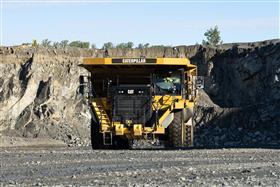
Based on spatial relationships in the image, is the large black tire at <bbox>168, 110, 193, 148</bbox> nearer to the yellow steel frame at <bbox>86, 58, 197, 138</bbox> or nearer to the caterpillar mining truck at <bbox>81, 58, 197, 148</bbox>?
the caterpillar mining truck at <bbox>81, 58, 197, 148</bbox>

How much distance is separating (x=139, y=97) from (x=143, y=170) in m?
11.1

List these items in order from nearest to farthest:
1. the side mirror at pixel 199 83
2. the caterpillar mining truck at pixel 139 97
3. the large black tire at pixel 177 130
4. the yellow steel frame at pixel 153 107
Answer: the yellow steel frame at pixel 153 107
the caterpillar mining truck at pixel 139 97
the large black tire at pixel 177 130
the side mirror at pixel 199 83

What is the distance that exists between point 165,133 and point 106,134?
218 centimetres

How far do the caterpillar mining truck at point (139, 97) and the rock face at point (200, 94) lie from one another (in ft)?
56.8

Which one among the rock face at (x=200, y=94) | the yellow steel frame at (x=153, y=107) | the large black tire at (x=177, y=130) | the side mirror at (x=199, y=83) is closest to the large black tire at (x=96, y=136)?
the yellow steel frame at (x=153, y=107)

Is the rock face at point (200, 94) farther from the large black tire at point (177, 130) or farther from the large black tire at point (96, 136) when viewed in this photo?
the large black tire at point (96, 136)

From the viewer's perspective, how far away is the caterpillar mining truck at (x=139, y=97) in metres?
29.3

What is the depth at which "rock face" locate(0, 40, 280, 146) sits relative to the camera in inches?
2036


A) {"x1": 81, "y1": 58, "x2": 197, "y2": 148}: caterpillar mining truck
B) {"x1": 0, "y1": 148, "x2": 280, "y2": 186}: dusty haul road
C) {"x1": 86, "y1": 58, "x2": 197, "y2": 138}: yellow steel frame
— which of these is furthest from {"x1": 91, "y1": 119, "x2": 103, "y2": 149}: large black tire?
{"x1": 0, "y1": 148, "x2": 280, "y2": 186}: dusty haul road

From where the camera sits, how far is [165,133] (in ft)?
98.5

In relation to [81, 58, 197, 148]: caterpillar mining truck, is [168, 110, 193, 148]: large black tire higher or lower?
lower

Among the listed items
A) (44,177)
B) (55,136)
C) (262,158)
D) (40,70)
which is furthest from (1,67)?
(44,177)

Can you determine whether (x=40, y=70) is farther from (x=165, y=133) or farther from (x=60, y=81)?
(x=165, y=133)

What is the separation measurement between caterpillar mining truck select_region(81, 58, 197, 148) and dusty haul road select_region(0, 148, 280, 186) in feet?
12.0
